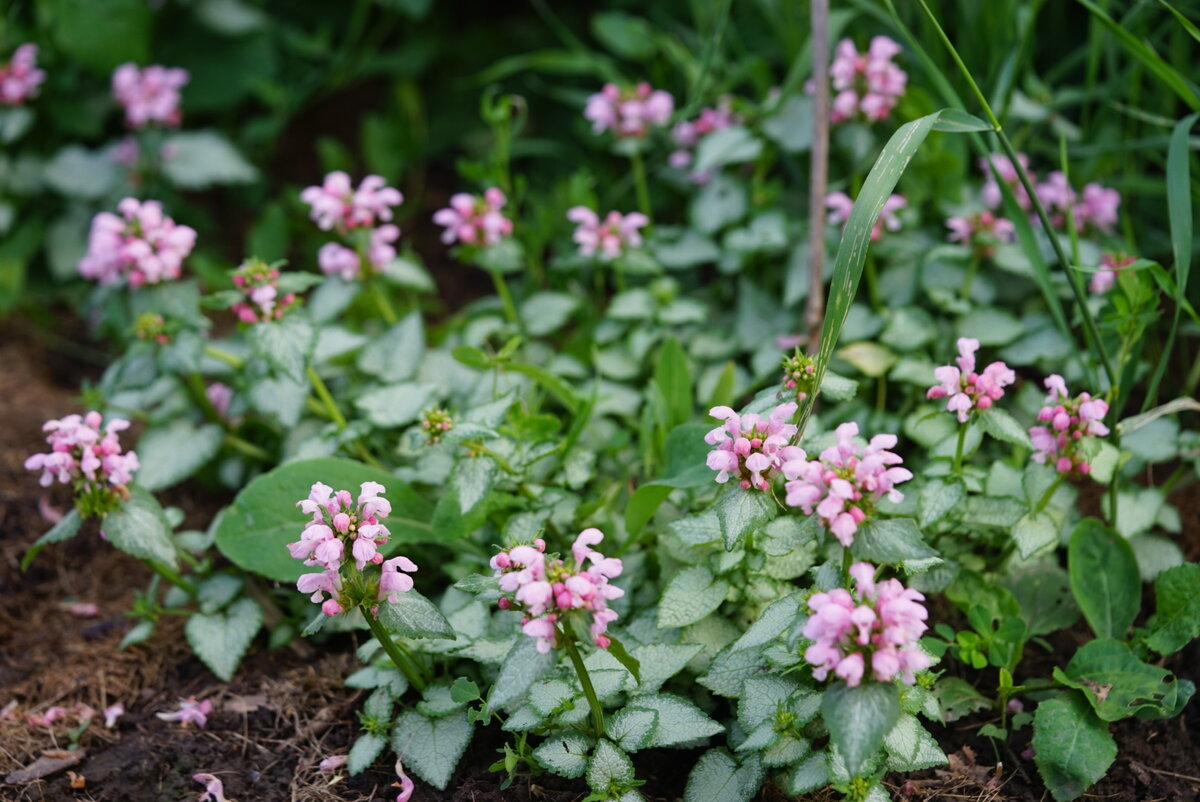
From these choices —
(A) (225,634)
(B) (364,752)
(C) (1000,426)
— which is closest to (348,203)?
(A) (225,634)

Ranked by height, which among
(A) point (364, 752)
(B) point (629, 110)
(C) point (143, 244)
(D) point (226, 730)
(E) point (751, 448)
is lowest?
(D) point (226, 730)

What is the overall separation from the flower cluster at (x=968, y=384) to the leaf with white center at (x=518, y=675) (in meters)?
0.68

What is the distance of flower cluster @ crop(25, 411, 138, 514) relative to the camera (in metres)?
1.70

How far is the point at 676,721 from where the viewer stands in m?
1.49

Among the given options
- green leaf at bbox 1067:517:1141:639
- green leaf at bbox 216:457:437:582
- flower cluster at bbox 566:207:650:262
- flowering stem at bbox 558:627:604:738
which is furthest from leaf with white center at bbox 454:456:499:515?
green leaf at bbox 1067:517:1141:639

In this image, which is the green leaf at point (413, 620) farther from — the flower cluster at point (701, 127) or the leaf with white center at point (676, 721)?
the flower cluster at point (701, 127)

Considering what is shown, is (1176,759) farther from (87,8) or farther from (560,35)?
(87,8)

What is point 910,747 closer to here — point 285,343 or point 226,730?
point 226,730

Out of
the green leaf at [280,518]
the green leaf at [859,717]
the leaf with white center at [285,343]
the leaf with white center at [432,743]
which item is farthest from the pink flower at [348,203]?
the green leaf at [859,717]

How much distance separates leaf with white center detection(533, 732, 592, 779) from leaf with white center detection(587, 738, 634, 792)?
0.7 inches

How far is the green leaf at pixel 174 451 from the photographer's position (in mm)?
2068

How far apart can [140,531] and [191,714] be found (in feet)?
1.03

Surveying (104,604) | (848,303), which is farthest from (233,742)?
(848,303)

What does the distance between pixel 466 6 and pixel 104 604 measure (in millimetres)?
2353
